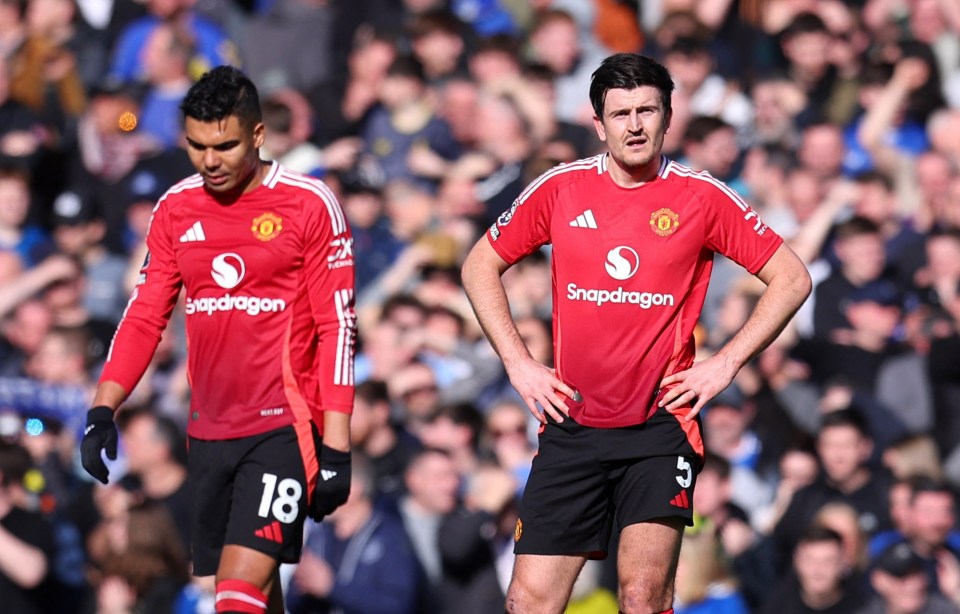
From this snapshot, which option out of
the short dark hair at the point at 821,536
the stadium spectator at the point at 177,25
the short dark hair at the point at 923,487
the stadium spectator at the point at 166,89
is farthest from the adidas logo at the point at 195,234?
the stadium spectator at the point at 177,25

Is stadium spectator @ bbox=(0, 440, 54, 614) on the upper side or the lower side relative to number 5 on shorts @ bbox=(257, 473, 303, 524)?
lower

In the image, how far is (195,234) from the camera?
28.8 ft

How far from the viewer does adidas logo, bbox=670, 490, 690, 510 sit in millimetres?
8203

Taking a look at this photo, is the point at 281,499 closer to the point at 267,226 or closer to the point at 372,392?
the point at 267,226

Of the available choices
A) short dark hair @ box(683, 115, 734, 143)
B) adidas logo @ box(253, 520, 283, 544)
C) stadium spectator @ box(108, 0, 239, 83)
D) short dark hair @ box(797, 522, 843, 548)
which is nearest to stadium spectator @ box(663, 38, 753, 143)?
short dark hair @ box(683, 115, 734, 143)

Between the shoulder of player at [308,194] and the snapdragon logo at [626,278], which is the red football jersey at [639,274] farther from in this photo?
the shoulder of player at [308,194]

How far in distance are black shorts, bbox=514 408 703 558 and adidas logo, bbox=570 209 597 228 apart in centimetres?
84

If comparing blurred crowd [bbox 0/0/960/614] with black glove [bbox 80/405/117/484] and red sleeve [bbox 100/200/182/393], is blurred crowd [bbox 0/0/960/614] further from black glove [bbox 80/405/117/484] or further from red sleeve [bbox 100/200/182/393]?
black glove [bbox 80/405/117/484]

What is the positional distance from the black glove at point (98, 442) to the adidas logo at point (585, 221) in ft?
7.27

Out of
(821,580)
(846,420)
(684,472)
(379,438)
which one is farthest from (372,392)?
(684,472)

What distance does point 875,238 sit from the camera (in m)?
13.6

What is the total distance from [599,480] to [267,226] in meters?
1.86

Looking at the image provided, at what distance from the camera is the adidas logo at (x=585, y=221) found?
27.5 ft

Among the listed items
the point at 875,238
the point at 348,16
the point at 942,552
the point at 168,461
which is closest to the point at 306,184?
the point at 168,461
